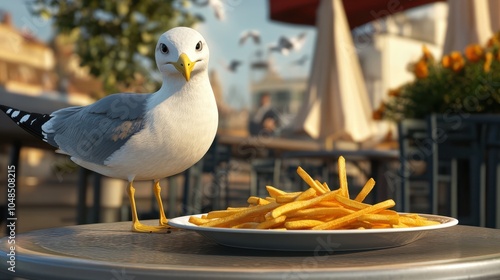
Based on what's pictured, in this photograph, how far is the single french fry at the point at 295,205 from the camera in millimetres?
948

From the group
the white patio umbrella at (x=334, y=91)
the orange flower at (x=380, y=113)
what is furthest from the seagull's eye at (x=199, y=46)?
the white patio umbrella at (x=334, y=91)

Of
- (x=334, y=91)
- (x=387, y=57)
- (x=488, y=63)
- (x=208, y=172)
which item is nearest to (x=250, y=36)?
(x=334, y=91)

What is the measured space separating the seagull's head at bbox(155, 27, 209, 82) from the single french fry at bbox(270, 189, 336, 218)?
0.30m

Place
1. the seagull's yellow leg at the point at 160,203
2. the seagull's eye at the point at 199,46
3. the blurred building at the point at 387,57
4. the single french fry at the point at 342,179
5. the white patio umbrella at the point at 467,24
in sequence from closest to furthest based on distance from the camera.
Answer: the single french fry at the point at 342,179 < the seagull's eye at the point at 199,46 < the seagull's yellow leg at the point at 160,203 < the white patio umbrella at the point at 467,24 < the blurred building at the point at 387,57

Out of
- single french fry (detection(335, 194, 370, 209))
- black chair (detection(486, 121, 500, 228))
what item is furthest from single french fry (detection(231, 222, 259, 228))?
black chair (detection(486, 121, 500, 228))

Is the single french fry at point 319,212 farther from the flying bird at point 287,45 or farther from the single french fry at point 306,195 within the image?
the flying bird at point 287,45

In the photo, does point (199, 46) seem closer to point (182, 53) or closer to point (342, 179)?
point (182, 53)

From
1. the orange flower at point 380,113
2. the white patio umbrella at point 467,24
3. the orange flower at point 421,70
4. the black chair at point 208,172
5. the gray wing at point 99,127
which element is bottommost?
the black chair at point 208,172

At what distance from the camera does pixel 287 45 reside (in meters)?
7.83

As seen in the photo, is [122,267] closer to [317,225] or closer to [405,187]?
[317,225]

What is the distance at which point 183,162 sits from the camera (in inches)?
45.8

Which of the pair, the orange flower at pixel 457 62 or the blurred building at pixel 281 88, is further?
the blurred building at pixel 281 88

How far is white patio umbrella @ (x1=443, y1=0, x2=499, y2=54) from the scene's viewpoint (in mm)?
5191

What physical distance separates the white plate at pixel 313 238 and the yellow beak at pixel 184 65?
274 mm
